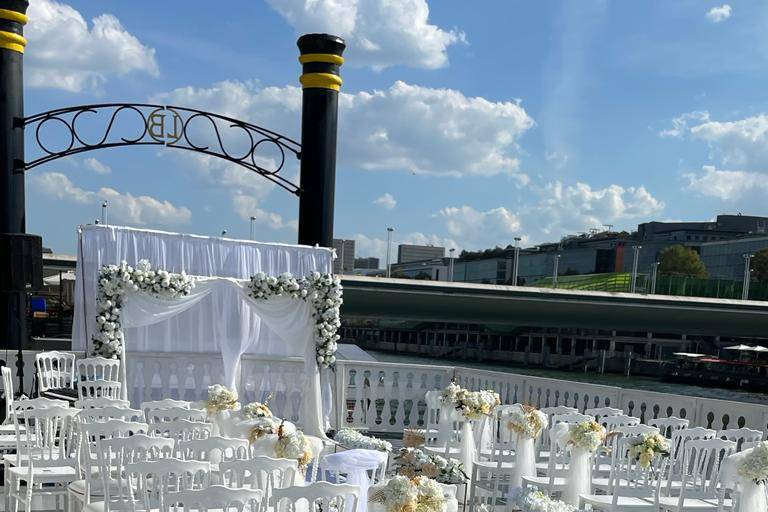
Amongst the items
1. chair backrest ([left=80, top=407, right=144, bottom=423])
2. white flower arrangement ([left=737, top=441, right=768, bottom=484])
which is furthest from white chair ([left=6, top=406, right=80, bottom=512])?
white flower arrangement ([left=737, top=441, right=768, bottom=484])

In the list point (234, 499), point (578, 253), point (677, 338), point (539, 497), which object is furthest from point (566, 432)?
point (578, 253)

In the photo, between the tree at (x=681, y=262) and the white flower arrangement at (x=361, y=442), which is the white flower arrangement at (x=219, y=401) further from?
the tree at (x=681, y=262)

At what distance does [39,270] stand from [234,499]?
6561 millimetres

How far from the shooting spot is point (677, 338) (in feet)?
235

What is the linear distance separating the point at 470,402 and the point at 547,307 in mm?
30603

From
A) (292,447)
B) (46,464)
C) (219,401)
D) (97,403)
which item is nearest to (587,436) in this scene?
(292,447)

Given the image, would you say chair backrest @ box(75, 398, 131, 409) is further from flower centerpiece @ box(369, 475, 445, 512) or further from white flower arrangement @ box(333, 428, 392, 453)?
flower centerpiece @ box(369, 475, 445, 512)

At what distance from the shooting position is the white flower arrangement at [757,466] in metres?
5.20

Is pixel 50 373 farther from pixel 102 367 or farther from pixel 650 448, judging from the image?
pixel 650 448

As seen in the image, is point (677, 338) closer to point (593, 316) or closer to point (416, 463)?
point (593, 316)

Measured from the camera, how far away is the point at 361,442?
7047 mm

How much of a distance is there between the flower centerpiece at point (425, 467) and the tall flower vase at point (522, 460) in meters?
0.78

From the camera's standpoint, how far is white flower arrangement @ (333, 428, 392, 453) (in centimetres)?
679

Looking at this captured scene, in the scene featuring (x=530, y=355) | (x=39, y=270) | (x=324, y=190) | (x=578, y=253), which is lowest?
(x=530, y=355)
